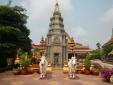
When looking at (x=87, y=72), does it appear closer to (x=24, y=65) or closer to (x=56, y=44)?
(x=24, y=65)

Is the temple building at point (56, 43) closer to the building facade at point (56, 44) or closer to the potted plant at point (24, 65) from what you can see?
the building facade at point (56, 44)

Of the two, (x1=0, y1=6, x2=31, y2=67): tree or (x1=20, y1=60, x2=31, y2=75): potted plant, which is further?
(x1=0, y1=6, x2=31, y2=67): tree

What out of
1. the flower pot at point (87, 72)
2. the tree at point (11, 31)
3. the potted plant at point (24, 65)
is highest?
the tree at point (11, 31)

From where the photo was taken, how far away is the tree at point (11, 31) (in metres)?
29.5

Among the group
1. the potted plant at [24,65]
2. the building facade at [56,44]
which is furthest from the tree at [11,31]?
the building facade at [56,44]

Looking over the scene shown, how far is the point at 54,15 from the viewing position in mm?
47344

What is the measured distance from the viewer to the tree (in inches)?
1161

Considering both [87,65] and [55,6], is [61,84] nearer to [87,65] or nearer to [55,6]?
[87,65]

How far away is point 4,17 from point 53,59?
1646cm

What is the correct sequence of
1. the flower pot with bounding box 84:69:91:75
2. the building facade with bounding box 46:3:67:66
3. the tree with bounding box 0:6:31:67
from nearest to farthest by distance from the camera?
the flower pot with bounding box 84:69:91:75
the tree with bounding box 0:6:31:67
the building facade with bounding box 46:3:67:66

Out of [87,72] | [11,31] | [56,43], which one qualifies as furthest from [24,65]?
[56,43]

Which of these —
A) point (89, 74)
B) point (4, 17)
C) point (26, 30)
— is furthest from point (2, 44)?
point (89, 74)

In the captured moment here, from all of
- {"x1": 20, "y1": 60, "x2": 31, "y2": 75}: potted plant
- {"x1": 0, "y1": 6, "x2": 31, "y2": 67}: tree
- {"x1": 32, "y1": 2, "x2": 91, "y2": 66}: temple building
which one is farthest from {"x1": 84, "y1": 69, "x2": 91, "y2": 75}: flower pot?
{"x1": 32, "y1": 2, "x2": 91, "y2": 66}: temple building

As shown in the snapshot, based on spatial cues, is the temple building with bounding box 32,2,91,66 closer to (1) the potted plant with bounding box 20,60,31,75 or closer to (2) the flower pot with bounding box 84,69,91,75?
(1) the potted plant with bounding box 20,60,31,75
